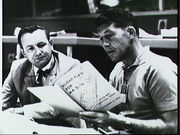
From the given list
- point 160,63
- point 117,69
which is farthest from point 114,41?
point 160,63

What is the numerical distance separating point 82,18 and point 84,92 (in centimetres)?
47

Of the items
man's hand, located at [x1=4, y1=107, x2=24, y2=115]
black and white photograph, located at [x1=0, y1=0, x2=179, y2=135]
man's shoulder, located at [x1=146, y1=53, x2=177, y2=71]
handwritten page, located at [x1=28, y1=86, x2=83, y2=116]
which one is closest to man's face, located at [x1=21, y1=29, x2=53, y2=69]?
black and white photograph, located at [x1=0, y1=0, x2=179, y2=135]

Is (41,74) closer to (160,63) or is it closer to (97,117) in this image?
(97,117)

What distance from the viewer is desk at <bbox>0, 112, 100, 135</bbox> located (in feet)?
6.98

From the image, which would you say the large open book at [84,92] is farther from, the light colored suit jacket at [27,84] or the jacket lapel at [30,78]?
the jacket lapel at [30,78]

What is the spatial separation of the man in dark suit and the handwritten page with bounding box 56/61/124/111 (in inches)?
4.0

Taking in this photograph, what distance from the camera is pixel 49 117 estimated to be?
2.25 meters

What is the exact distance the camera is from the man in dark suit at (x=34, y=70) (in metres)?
2.26

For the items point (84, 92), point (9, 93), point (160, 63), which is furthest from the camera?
point (9, 93)

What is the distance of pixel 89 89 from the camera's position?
2066 mm

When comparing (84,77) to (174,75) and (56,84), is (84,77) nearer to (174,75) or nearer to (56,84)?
(56,84)

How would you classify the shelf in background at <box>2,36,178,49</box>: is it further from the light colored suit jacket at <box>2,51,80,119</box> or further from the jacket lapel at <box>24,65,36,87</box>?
the jacket lapel at <box>24,65,36,87</box>

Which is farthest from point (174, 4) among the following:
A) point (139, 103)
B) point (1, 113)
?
point (1, 113)

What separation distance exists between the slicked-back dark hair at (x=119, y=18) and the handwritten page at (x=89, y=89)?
0.29 metres
